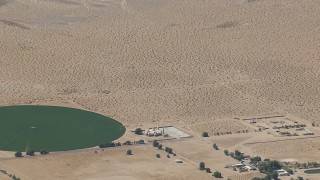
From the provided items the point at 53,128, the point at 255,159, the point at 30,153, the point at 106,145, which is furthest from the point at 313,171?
the point at 53,128

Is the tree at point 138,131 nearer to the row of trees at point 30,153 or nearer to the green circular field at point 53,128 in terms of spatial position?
the green circular field at point 53,128

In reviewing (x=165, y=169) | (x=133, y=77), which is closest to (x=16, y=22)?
(x=133, y=77)

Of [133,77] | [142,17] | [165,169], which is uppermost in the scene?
[142,17]

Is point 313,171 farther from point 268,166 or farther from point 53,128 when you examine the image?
point 53,128

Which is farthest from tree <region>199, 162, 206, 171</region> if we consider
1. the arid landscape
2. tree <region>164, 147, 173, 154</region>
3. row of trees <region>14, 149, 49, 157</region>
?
row of trees <region>14, 149, 49, 157</region>

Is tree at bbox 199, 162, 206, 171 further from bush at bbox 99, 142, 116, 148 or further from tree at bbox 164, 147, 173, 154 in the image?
bush at bbox 99, 142, 116, 148

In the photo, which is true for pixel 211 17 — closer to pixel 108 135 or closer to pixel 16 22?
pixel 16 22

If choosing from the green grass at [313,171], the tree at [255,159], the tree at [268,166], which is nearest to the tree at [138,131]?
the tree at [255,159]
